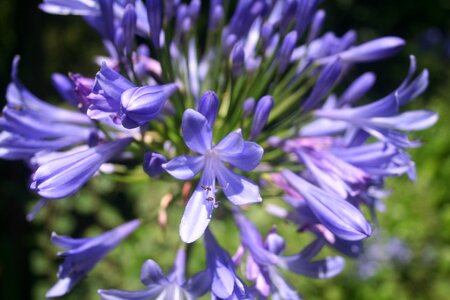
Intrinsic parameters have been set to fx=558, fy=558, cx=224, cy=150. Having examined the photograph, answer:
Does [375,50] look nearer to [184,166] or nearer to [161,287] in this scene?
[184,166]

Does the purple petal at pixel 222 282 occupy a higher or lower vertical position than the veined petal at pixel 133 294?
higher

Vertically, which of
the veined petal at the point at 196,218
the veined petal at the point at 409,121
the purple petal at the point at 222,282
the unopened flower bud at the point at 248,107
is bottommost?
the purple petal at the point at 222,282

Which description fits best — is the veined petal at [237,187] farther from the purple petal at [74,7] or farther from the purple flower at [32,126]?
the purple petal at [74,7]

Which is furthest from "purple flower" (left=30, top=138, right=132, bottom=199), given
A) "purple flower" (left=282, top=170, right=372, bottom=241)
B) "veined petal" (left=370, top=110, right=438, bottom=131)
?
"veined petal" (left=370, top=110, right=438, bottom=131)

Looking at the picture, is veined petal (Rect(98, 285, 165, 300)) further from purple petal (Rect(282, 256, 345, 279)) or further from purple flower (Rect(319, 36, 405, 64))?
purple flower (Rect(319, 36, 405, 64))

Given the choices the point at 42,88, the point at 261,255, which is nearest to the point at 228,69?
the point at 261,255

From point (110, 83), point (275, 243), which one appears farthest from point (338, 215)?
point (110, 83)

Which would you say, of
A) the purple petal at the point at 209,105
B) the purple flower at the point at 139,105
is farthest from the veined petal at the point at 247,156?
the purple flower at the point at 139,105
